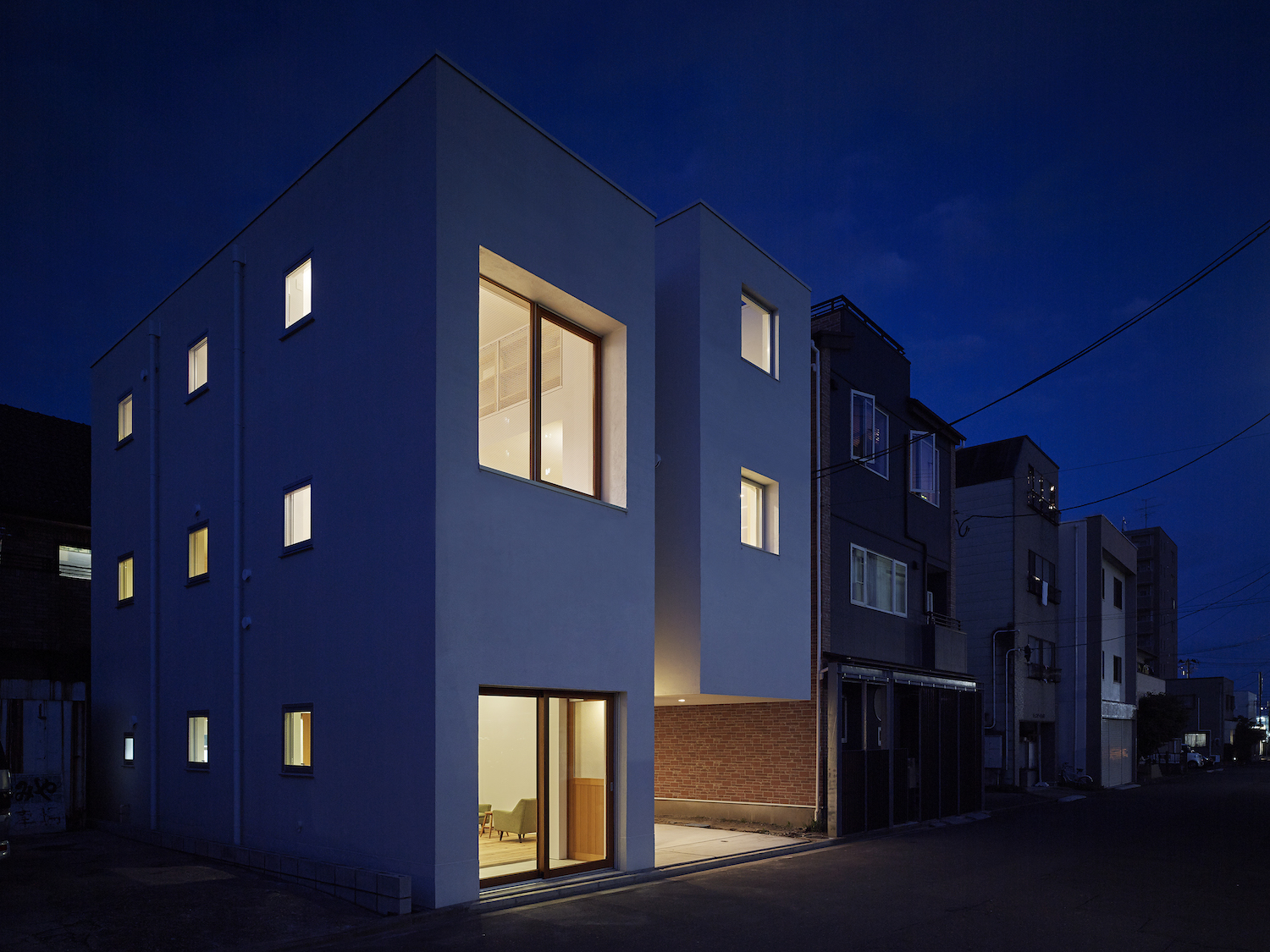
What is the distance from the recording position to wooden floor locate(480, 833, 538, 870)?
1054cm

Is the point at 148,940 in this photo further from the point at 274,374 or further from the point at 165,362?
the point at 165,362

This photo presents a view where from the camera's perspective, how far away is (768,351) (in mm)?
16859

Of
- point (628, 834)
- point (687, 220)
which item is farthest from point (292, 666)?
point (687, 220)

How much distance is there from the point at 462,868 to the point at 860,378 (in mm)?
13791

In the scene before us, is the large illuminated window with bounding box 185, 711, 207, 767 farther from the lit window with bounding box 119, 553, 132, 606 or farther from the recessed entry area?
the recessed entry area

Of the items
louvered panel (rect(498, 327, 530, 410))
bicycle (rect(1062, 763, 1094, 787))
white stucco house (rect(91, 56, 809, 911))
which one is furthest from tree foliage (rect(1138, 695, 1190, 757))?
louvered panel (rect(498, 327, 530, 410))

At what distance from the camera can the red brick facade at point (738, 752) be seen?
17.4 metres

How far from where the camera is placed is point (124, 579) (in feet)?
55.2

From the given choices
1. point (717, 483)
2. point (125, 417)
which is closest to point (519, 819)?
point (717, 483)

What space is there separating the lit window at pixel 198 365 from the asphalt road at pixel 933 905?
377 inches

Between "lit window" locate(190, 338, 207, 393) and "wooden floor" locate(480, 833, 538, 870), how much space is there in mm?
8417

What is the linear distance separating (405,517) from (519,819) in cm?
372

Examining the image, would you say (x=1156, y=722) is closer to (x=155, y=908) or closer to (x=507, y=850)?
(x=507, y=850)

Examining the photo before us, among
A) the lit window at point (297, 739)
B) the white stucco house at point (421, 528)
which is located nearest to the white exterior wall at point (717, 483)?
the white stucco house at point (421, 528)
